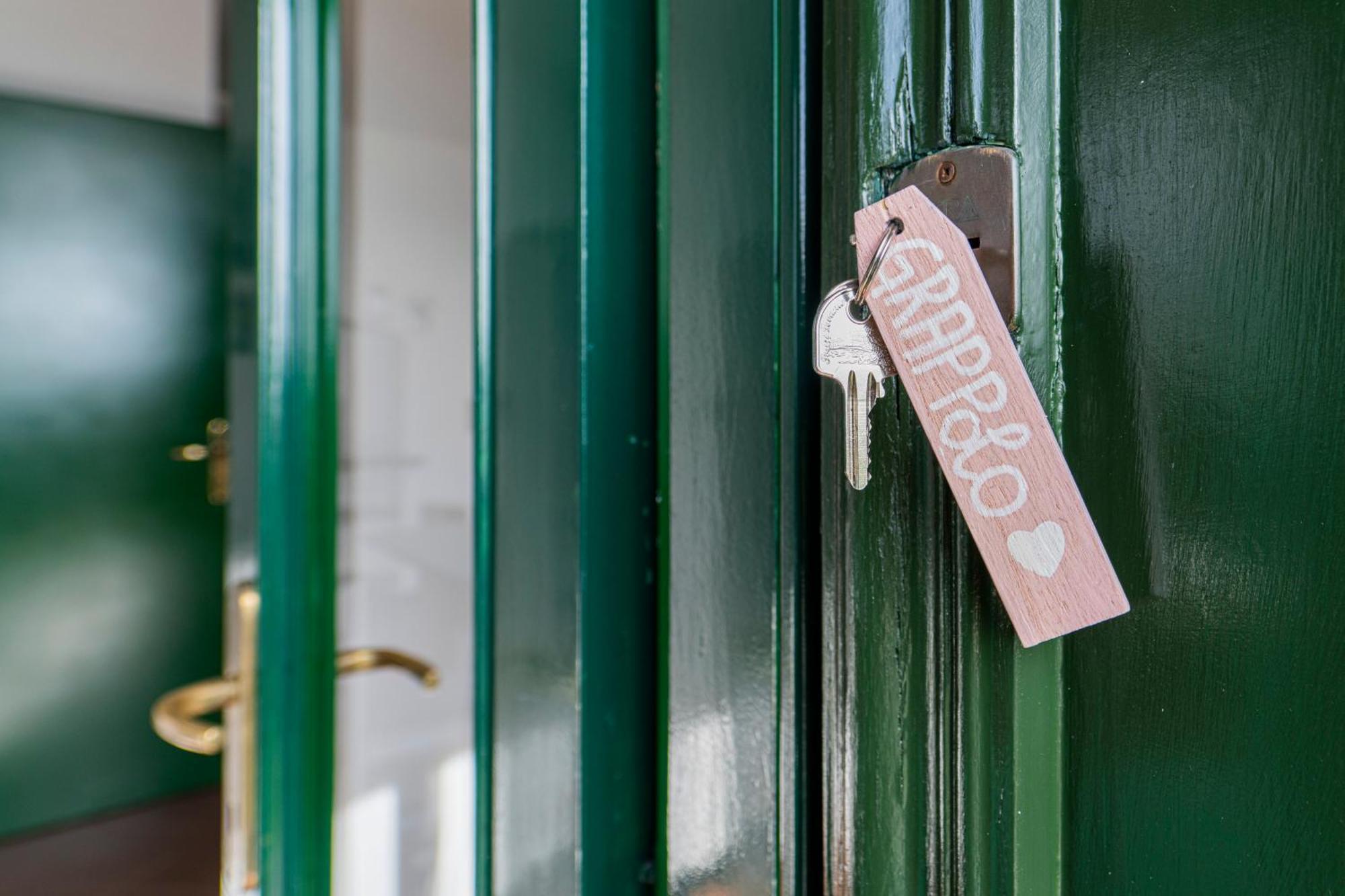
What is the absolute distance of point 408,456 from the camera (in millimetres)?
1206

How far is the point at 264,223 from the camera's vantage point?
0.77 meters

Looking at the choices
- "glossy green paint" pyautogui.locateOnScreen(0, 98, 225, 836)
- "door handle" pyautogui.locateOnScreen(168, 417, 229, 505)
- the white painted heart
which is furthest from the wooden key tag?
"glossy green paint" pyautogui.locateOnScreen(0, 98, 225, 836)

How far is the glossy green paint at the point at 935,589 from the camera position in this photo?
30cm

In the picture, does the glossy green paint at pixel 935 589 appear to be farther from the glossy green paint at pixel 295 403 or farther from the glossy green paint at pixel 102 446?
the glossy green paint at pixel 102 446

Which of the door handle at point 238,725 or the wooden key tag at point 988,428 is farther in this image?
the door handle at point 238,725

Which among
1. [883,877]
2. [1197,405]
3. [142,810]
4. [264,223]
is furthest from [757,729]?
[142,810]

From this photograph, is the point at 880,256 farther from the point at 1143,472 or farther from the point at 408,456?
the point at 408,456

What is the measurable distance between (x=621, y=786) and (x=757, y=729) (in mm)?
126

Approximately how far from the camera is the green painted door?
283mm

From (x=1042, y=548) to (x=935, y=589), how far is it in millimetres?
50

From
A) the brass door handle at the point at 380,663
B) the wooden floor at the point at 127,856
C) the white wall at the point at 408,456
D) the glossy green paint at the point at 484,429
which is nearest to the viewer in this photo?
the glossy green paint at the point at 484,429

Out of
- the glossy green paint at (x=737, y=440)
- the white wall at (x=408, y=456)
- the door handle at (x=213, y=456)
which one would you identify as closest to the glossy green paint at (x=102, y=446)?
the door handle at (x=213, y=456)

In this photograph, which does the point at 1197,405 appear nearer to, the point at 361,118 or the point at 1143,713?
the point at 1143,713

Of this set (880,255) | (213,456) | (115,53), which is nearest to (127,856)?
(213,456)
